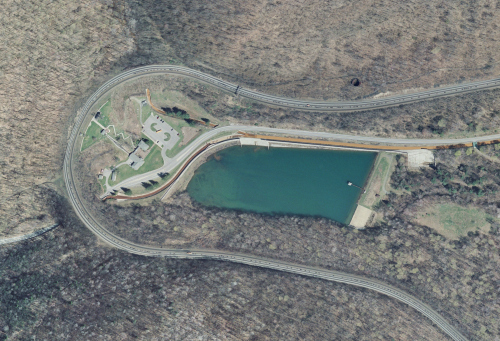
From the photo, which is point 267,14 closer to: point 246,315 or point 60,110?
point 60,110

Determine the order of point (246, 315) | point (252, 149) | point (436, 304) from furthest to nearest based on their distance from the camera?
point (252, 149) → point (436, 304) → point (246, 315)

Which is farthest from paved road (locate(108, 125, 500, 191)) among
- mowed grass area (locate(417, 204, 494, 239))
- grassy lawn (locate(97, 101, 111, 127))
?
mowed grass area (locate(417, 204, 494, 239))

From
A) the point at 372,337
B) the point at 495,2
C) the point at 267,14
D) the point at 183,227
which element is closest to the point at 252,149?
the point at 183,227

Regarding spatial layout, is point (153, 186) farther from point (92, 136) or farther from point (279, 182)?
point (279, 182)

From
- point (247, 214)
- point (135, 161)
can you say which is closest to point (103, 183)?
point (135, 161)

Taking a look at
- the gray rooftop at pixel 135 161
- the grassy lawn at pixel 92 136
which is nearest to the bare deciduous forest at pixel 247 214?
the grassy lawn at pixel 92 136
